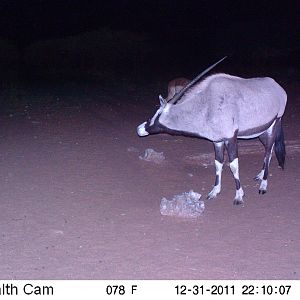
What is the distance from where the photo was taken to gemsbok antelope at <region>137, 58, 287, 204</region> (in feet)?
27.1

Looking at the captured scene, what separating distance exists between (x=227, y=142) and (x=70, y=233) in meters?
2.57

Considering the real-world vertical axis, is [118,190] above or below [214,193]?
above

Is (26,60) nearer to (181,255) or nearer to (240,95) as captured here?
(240,95)

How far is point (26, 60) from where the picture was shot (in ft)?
104

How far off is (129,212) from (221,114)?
1824 millimetres

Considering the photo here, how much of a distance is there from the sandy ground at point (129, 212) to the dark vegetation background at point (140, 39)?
1102cm

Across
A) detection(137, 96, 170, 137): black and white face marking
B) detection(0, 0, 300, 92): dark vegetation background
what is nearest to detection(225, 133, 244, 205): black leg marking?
detection(137, 96, 170, 137): black and white face marking

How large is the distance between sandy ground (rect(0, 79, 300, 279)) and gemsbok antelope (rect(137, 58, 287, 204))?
732 millimetres

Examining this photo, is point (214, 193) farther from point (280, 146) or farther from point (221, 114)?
point (280, 146)

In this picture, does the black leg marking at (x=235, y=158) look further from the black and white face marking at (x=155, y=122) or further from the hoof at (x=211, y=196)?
the black and white face marking at (x=155, y=122)

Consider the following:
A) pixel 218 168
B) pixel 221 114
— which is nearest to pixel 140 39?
pixel 218 168

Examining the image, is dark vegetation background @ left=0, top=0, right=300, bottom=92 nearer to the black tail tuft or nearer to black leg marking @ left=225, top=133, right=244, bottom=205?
the black tail tuft

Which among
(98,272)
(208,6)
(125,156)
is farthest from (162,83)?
(208,6)

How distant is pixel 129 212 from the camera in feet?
26.1
